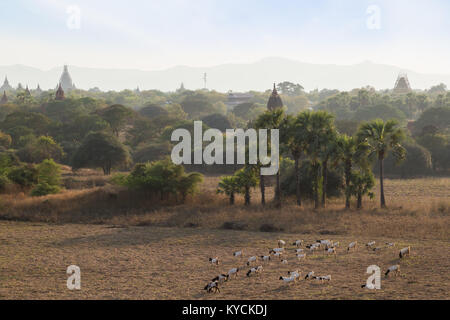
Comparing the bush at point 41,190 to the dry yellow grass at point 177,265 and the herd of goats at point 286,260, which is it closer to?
the dry yellow grass at point 177,265

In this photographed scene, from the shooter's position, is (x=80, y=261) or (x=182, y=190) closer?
(x=80, y=261)

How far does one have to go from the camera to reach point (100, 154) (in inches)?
2255

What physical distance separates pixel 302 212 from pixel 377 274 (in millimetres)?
13339

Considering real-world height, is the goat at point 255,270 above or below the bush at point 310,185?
below

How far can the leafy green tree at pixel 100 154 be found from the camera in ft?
187

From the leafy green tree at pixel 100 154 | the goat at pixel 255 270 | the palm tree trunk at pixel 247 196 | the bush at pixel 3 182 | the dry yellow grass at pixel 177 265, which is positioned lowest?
the dry yellow grass at pixel 177 265

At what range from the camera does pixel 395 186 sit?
49.6 metres

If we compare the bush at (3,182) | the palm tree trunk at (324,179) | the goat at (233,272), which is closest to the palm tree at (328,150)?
the palm tree trunk at (324,179)

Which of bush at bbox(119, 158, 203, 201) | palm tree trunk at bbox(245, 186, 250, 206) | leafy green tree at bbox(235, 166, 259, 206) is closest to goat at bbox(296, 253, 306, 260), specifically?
leafy green tree at bbox(235, 166, 259, 206)

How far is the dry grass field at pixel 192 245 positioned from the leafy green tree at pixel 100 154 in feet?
69.5

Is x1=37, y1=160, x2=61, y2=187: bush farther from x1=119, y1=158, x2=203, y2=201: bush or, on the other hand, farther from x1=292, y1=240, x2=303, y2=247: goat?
x1=292, y1=240, x2=303, y2=247: goat

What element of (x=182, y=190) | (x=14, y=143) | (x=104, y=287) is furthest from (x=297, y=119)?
(x=14, y=143)

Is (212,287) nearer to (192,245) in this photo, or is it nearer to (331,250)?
(331,250)
